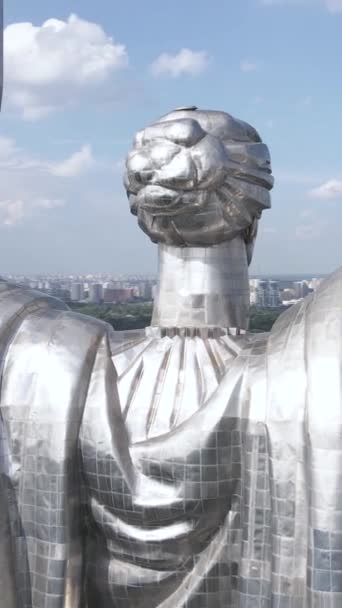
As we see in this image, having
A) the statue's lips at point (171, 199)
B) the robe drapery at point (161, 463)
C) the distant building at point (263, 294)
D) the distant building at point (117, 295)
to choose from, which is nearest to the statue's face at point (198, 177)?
the statue's lips at point (171, 199)

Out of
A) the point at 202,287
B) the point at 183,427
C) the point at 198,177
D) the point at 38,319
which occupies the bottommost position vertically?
the point at 183,427

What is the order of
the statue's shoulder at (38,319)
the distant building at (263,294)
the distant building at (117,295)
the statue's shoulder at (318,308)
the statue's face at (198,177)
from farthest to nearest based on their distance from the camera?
1. the distant building at (117,295)
2. the distant building at (263,294)
3. the statue's shoulder at (38,319)
4. the statue's face at (198,177)
5. the statue's shoulder at (318,308)

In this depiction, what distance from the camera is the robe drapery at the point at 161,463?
3490 millimetres

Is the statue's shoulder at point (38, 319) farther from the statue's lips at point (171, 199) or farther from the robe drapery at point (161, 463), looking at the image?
the statue's lips at point (171, 199)

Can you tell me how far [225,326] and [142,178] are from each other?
3.31 ft

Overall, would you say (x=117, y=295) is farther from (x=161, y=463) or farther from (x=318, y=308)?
(x=318, y=308)

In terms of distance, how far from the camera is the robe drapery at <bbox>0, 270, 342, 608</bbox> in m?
3.49

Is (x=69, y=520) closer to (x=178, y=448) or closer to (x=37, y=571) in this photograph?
(x=37, y=571)

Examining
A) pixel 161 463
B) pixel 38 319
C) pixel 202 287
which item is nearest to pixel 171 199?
pixel 202 287

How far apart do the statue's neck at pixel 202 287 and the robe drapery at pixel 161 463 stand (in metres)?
0.14

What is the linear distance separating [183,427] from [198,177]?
1406 mm

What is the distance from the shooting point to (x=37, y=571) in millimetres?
3938

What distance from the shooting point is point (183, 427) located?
12.4 ft

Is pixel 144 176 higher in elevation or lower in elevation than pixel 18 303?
higher
